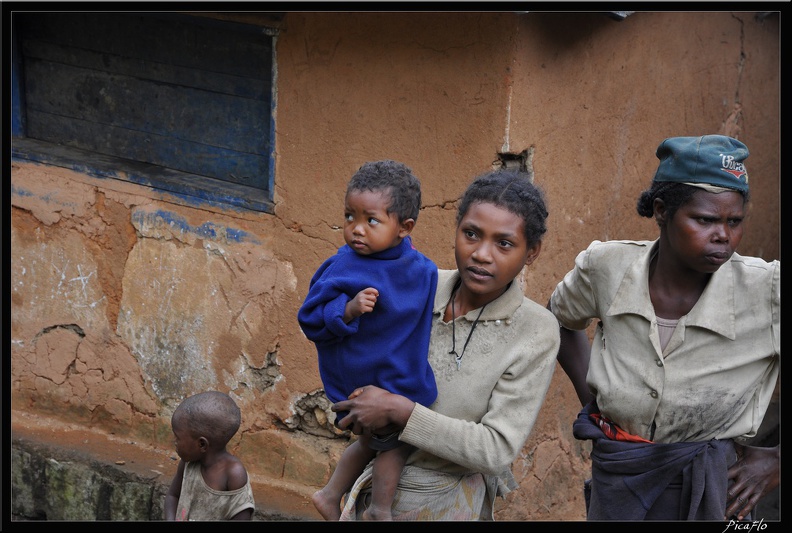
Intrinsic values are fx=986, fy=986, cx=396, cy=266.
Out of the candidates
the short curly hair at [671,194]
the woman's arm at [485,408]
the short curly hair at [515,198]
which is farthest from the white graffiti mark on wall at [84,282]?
the short curly hair at [671,194]

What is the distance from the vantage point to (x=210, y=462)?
129 inches

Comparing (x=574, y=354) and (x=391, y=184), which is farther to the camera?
(x=574, y=354)

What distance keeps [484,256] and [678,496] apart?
0.89 metres

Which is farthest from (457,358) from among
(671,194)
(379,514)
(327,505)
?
(671,194)

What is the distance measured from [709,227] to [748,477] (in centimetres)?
73

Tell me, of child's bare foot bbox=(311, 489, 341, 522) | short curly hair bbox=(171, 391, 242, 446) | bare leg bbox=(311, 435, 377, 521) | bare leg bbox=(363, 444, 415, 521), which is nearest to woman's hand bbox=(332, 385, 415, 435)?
bare leg bbox=(363, 444, 415, 521)

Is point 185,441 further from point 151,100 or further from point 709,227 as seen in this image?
point 151,100

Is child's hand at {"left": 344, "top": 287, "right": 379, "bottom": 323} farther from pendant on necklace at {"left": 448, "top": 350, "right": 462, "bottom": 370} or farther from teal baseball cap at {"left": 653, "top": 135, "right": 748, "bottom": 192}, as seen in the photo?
teal baseball cap at {"left": 653, "top": 135, "right": 748, "bottom": 192}

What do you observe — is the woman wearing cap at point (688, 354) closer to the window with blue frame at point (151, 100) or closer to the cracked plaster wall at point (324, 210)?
the cracked plaster wall at point (324, 210)

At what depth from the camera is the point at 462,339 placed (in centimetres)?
263

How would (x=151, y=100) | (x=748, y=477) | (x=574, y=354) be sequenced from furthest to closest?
(x=151, y=100) < (x=574, y=354) < (x=748, y=477)

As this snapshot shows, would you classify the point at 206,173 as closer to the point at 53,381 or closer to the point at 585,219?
the point at 53,381

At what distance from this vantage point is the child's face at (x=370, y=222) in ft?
8.83

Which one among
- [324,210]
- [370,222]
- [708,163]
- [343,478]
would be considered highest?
[708,163]
